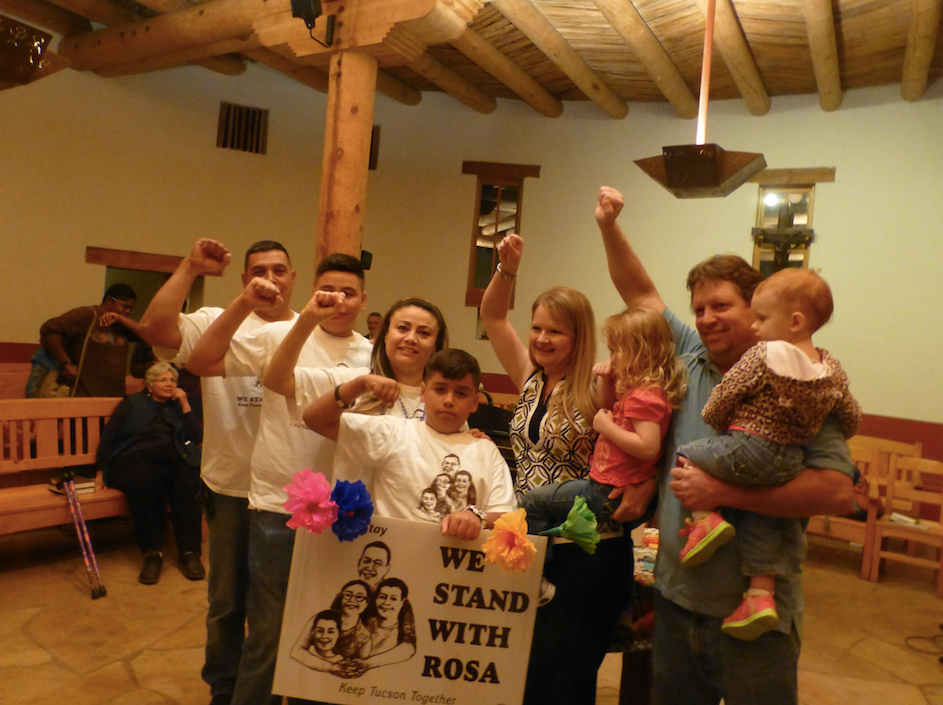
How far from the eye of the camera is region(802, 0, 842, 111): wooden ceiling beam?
183 inches

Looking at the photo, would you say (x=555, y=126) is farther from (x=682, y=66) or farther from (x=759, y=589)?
(x=759, y=589)

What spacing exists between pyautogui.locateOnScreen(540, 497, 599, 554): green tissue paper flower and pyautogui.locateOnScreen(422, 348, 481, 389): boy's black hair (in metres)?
0.47

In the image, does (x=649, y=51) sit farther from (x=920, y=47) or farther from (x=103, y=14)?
(x=103, y=14)

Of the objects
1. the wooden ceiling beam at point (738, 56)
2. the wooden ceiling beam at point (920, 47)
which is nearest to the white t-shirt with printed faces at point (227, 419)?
the wooden ceiling beam at point (738, 56)

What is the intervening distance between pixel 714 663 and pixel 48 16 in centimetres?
747

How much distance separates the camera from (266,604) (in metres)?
2.01

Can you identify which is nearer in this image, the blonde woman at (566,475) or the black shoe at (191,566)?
the blonde woman at (566,475)

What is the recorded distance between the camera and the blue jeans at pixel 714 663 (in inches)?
56.9

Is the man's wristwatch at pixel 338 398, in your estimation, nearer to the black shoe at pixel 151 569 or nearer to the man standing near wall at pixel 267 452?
the man standing near wall at pixel 267 452

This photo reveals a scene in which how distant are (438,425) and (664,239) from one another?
584 cm

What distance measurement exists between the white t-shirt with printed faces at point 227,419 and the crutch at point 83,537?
2.02m

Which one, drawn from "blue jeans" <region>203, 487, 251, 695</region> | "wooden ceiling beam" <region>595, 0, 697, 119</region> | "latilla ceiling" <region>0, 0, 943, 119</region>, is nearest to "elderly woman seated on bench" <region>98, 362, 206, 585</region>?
"blue jeans" <region>203, 487, 251, 695</region>

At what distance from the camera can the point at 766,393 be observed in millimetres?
1442

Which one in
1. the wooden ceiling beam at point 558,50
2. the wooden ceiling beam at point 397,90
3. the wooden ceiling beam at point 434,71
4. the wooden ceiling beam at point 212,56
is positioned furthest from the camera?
the wooden ceiling beam at point 397,90
